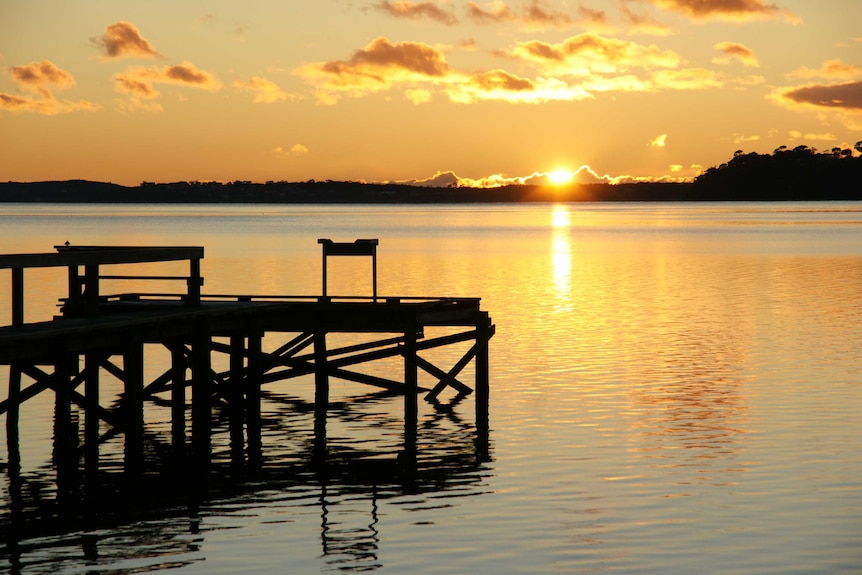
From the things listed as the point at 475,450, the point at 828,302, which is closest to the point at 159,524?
the point at 475,450

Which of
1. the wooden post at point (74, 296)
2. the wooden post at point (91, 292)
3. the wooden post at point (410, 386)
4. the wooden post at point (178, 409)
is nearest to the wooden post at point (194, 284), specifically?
the wooden post at point (178, 409)

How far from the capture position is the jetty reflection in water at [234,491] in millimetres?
18000

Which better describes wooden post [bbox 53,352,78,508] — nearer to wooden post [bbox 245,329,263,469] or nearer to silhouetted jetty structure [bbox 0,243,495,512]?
silhouetted jetty structure [bbox 0,243,495,512]

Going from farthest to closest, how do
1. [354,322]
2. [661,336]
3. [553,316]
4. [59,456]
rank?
[553,316] → [661,336] → [354,322] → [59,456]

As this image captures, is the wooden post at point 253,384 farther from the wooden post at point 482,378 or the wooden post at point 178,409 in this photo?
the wooden post at point 482,378

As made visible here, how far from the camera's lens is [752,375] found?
115 feet

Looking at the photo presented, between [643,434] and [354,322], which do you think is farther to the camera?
[354,322]

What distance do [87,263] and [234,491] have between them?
19.6 feet

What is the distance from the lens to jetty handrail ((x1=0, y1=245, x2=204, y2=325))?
77.2 ft

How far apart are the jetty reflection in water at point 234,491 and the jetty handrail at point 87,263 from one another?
3.05 meters

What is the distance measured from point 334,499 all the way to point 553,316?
3114 centimetres

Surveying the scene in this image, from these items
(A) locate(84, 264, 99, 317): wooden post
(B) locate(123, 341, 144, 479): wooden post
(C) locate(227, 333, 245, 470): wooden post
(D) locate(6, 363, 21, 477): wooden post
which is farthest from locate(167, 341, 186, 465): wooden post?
(D) locate(6, 363, 21, 477): wooden post

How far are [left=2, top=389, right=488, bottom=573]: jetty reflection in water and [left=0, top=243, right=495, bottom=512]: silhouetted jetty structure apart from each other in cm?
36

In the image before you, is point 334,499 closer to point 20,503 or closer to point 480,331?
point 20,503
